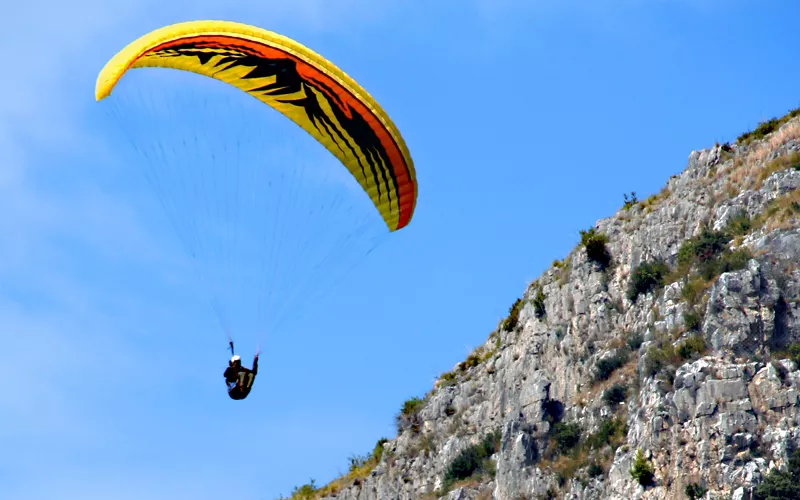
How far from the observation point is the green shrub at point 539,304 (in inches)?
2139

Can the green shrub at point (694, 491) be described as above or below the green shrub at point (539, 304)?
below

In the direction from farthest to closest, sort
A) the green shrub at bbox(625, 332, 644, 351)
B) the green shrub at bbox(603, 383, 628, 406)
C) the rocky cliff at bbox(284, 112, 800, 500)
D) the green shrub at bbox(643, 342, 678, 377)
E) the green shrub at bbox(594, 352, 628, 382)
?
the green shrub at bbox(594, 352, 628, 382)
the green shrub at bbox(625, 332, 644, 351)
the green shrub at bbox(603, 383, 628, 406)
the green shrub at bbox(643, 342, 678, 377)
the rocky cliff at bbox(284, 112, 800, 500)

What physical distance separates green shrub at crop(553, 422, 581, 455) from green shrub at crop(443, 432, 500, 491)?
11.4ft

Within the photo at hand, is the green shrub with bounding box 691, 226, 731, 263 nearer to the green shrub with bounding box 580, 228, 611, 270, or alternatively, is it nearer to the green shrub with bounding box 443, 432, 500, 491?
the green shrub with bounding box 580, 228, 611, 270

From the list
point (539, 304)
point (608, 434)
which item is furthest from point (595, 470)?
point (539, 304)

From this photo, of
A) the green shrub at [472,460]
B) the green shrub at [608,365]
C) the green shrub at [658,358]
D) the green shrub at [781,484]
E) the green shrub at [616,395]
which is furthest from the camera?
the green shrub at [472,460]

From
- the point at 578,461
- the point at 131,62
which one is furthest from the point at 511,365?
the point at 131,62

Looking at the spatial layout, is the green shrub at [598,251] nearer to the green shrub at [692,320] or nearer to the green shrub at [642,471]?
the green shrub at [692,320]

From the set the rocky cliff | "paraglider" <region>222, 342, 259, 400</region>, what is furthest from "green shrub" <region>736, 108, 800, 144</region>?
"paraglider" <region>222, 342, 259, 400</region>

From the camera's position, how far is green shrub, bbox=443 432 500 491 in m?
51.7

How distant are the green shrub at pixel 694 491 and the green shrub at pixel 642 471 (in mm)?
1503

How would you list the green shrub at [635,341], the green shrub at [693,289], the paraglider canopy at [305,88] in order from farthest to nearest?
1. the green shrub at [635,341]
2. the green shrub at [693,289]
3. the paraglider canopy at [305,88]

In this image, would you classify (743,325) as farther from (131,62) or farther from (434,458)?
(131,62)

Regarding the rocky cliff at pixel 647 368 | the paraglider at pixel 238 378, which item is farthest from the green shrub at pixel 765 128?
the paraglider at pixel 238 378
